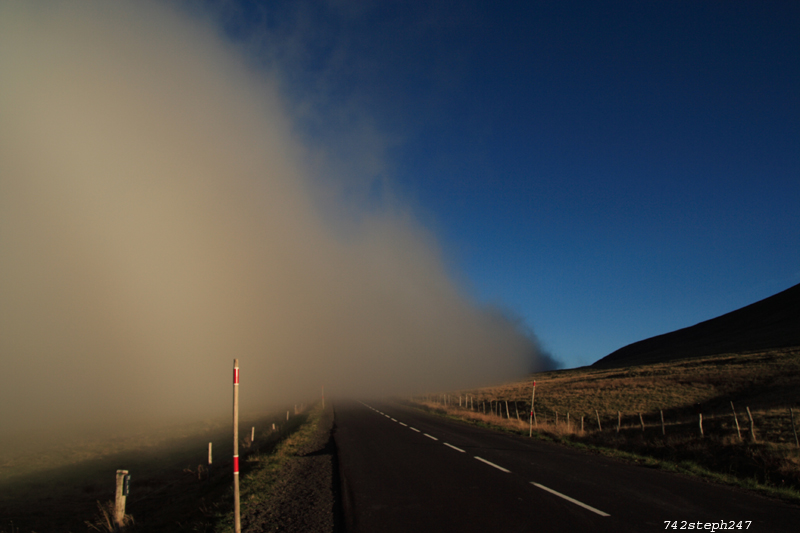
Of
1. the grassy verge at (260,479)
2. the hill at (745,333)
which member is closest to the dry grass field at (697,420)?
the grassy verge at (260,479)

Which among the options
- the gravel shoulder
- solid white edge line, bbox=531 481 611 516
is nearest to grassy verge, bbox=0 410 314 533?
the gravel shoulder

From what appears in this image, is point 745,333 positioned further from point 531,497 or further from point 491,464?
point 531,497

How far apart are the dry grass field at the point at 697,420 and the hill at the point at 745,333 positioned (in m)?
36.8

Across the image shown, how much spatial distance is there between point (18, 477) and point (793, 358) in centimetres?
6945

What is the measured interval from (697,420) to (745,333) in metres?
104

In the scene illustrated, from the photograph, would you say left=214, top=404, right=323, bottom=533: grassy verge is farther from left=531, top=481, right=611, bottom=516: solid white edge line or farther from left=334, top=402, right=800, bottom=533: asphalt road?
left=531, top=481, right=611, bottom=516: solid white edge line

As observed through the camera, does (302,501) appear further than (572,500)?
Yes

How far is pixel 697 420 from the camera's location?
22.7 meters

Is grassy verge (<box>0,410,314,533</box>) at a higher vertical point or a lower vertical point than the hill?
lower

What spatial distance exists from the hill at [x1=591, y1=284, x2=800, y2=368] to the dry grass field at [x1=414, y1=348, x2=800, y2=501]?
36.8 meters

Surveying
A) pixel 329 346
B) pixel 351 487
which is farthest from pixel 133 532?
pixel 329 346

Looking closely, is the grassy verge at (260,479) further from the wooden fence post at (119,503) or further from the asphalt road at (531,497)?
the wooden fence post at (119,503)

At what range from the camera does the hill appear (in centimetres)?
7788

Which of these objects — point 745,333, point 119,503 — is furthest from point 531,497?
point 745,333
